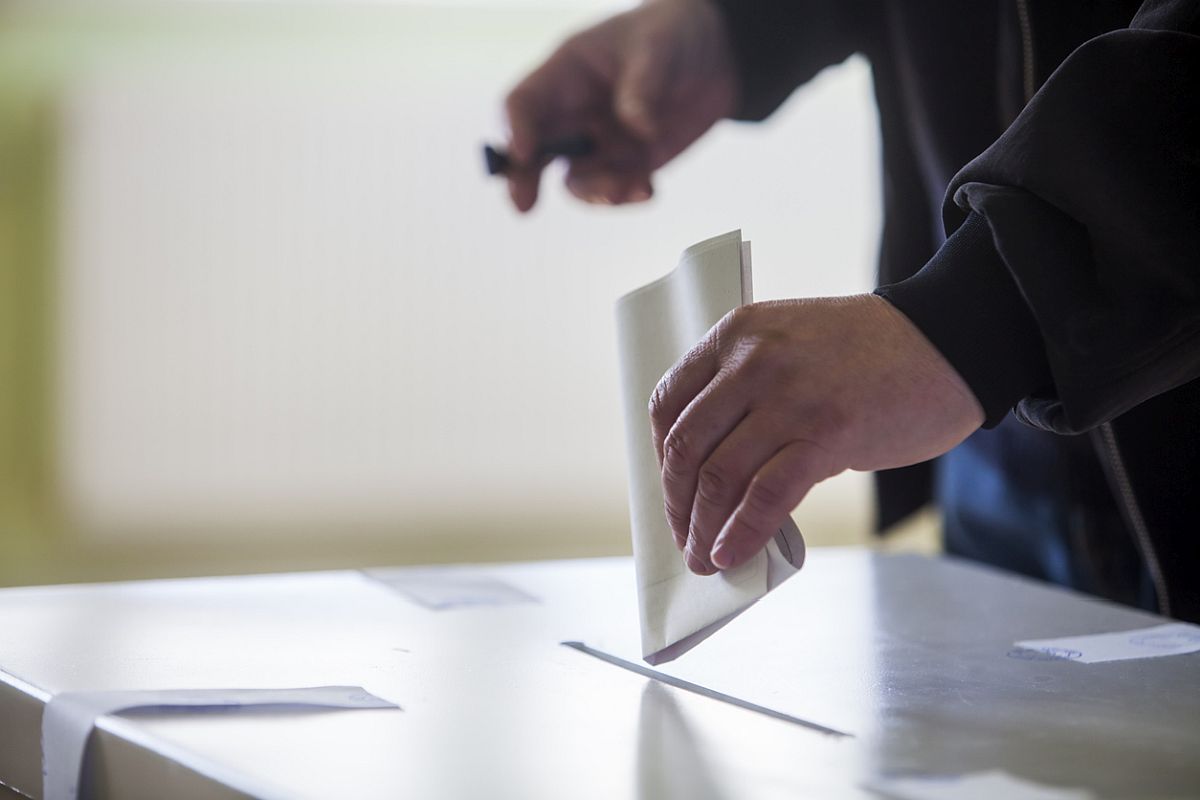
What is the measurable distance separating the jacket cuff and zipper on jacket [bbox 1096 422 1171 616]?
26 cm

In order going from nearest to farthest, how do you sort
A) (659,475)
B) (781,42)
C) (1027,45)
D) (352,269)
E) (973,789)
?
(973,789) → (659,475) → (1027,45) → (781,42) → (352,269)

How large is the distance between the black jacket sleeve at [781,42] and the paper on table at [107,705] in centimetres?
70

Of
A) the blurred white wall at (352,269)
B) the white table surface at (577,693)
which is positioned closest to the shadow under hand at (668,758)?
the white table surface at (577,693)

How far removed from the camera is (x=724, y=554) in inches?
19.7

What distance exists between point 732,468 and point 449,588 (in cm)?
32

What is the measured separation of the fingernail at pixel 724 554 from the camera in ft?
1.64

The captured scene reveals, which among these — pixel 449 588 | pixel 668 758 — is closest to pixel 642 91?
pixel 449 588

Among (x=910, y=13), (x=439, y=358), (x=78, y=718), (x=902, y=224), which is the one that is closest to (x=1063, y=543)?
(x=902, y=224)

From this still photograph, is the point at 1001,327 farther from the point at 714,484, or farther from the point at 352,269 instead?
the point at 352,269

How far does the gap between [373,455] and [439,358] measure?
9.0 inches

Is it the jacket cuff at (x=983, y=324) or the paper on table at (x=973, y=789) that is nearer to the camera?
the paper on table at (x=973, y=789)

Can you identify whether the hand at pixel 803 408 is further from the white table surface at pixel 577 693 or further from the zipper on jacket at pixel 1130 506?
the zipper on jacket at pixel 1130 506

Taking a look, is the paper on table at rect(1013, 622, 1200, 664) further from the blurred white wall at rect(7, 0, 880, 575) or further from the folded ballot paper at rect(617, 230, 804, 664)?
the blurred white wall at rect(7, 0, 880, 575)

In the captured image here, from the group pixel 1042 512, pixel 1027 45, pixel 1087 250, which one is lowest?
pixel 1042 512
